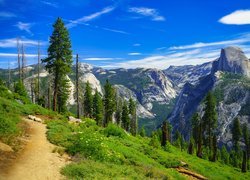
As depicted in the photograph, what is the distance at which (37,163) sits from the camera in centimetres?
1814

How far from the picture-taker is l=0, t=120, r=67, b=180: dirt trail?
1577cm

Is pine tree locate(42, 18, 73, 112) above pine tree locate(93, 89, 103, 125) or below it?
A: above

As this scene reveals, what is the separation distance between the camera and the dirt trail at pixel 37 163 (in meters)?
15.8

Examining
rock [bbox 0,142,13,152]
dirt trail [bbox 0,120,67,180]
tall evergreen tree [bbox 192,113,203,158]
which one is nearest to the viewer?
dirt trail [bbox 0,120,67,180]

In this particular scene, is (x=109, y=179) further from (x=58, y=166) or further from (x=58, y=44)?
(x=58, y=44)

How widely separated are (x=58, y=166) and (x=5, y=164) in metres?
3.01

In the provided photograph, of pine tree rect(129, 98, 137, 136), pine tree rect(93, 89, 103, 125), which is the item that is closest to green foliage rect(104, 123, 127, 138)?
pine tree rect(93, 89, 103, 125)

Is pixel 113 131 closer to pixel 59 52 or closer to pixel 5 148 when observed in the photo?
pixel 5 148

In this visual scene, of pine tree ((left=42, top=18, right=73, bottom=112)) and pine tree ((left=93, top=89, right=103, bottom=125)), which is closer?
pine tree ((left=42, top=18, right=73, bottom=112))

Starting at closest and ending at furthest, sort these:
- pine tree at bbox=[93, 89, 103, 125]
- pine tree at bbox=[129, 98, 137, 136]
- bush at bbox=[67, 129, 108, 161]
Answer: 1. bush at bbox=[67, 129, 108, 161]
2. pine tree at bbox=[93, 89, 103, 125]
3. pine tree at bbox=[129, 98, 137, 136]

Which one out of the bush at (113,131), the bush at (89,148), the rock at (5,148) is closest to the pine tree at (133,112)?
the bush at (113,131)

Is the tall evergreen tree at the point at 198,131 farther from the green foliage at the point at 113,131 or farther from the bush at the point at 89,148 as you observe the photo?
the bush at the point at 89,148

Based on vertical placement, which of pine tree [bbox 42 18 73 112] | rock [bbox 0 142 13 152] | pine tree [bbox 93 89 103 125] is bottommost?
pine tree [bbox 93 89 103 125]

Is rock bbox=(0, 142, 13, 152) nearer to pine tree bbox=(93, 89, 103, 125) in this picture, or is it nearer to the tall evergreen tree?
the tall evergreen tree
